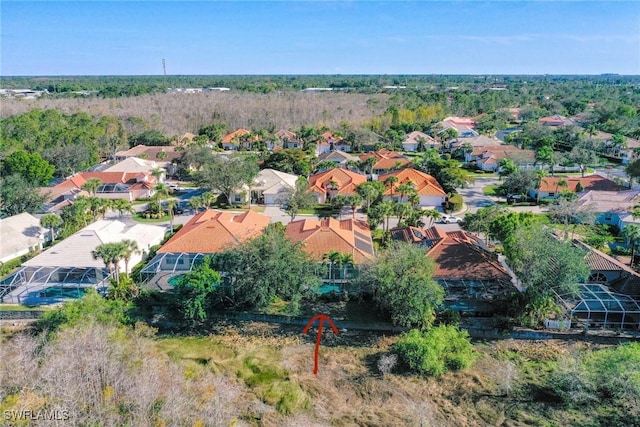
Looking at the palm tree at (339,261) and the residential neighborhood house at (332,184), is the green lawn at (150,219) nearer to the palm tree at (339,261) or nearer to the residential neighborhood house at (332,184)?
the residential neighborhood house at (332,184)

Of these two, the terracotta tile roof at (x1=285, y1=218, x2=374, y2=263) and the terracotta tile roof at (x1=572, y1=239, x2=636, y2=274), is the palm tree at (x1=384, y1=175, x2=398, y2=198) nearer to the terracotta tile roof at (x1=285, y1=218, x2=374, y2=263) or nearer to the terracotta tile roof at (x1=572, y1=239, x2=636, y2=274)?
the terracotta tile roof at (x1=285, y1=218, x2=374, y2=263)

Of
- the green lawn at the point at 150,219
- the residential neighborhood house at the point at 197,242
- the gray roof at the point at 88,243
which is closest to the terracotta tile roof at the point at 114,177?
the green lawn at the point at 150,219

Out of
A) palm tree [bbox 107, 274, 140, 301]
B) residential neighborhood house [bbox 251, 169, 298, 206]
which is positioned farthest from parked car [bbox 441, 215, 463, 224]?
palm tree [bbox 107, 274, 140, 301]

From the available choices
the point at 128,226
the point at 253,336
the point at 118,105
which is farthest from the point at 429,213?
the point at 118,105

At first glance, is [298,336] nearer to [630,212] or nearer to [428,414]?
[428,414]

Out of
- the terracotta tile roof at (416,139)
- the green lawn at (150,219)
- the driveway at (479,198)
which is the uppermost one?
the terracotta tile roof at (416,139)

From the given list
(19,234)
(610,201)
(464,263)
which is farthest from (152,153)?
(610,201)
